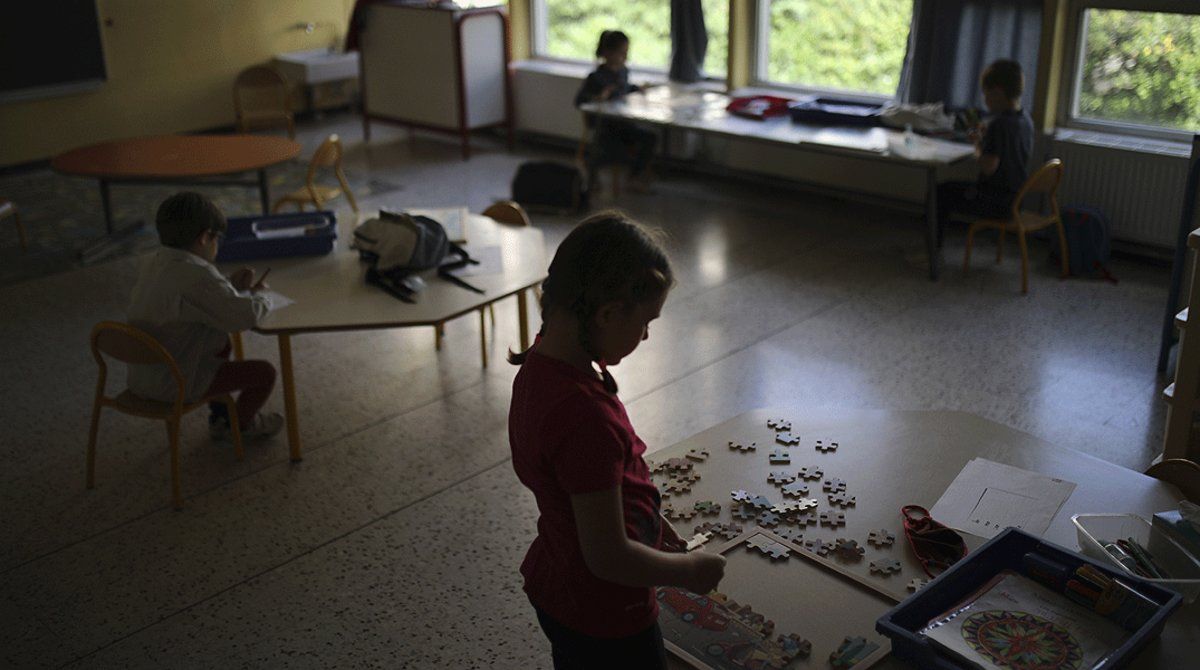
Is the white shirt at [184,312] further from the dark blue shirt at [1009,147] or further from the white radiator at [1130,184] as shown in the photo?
the white radiator at [1130,184]

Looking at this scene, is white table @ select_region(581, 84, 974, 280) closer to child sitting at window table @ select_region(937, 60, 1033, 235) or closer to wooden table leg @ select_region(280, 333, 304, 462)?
child sitting at window table @ select_region(937, 60, 1033, 235)

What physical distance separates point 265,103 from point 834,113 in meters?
4.99

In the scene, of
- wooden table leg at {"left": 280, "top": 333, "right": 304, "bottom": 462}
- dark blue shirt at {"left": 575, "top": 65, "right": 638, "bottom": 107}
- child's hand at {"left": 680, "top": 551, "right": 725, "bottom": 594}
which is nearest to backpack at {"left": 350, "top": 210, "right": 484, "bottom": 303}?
wooden table leg at {"left": 280, "top": 333, "right": 304, "bottom": 462}

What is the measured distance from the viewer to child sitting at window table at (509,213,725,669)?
1812 millimetres

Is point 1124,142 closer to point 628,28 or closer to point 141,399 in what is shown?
point 628,28

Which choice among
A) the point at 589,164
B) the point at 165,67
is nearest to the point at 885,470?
the point at 589,164

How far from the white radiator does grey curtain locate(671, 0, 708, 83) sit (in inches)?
110

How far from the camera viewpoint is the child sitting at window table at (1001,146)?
20.3ft

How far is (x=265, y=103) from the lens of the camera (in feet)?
31.8

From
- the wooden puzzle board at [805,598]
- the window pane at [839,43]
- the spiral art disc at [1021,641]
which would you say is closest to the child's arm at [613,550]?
the wooden puzzle board at [805,598]

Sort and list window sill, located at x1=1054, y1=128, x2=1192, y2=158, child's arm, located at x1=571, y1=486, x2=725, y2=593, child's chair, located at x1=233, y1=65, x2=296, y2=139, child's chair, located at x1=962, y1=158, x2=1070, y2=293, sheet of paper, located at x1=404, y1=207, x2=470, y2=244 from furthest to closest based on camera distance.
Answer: child's chair, located at x1=233, y1=65, x2=296, y2=139, window sill, located at x1=1054, y1=128, x2=1192, y2=158, child's chair, located at x1=962, y1=158, x2=1070, y2=293, sheet of paper, located at x1=404, y1=207, x2=470, y2=244, child's arm, located at x1=571, y1=486, x2=725, y2=593

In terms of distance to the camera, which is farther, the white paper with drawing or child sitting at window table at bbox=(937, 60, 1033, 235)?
child sitting at window table at bbox=(937, 60, 1033, 235)

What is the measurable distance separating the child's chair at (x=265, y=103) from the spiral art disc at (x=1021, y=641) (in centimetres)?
665

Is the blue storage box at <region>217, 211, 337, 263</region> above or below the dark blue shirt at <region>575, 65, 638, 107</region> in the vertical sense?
below
